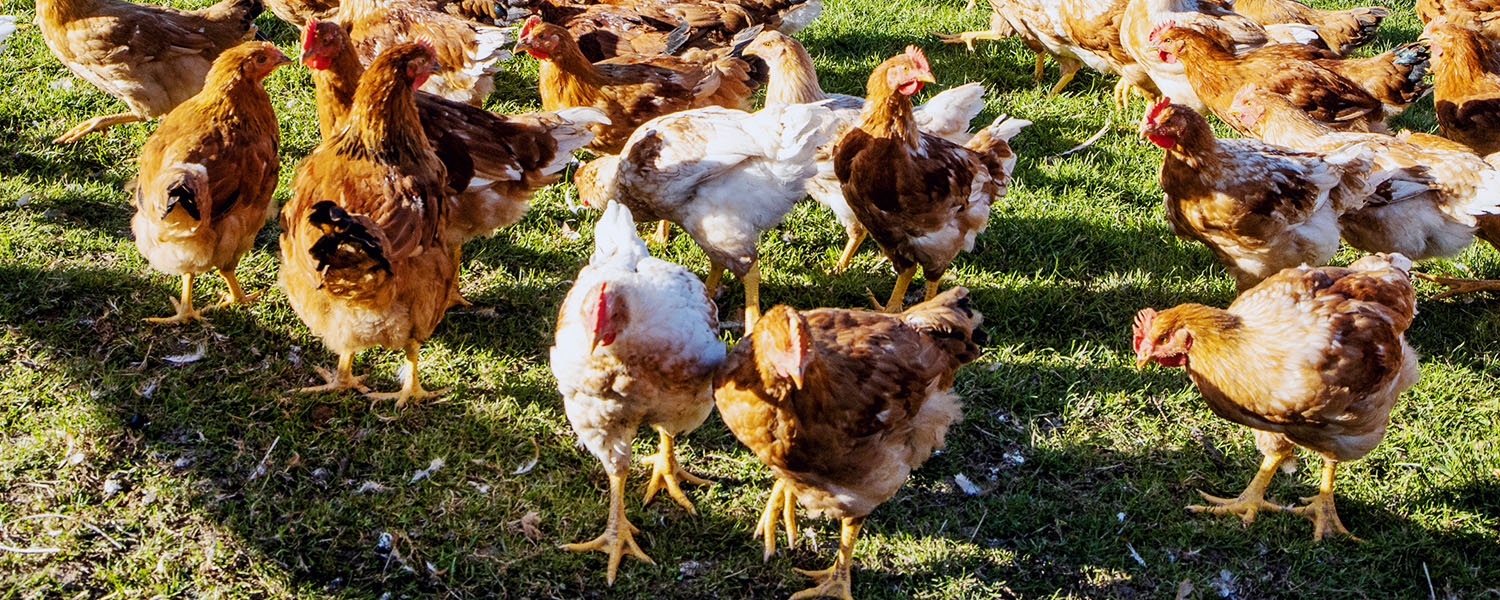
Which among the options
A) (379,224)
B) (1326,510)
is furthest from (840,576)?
(379,224)

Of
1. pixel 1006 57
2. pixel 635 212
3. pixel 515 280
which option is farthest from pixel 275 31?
pixel 1006 57

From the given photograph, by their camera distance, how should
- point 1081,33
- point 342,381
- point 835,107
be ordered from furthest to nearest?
point 1081,33 < point 835,107 < point 342,381

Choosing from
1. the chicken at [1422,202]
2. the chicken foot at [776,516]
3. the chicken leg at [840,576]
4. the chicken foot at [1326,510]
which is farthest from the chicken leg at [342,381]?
the chicken at [1422,202]

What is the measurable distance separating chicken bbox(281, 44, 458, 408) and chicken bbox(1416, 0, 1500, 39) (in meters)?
5.88

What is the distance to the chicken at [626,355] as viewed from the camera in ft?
10.6

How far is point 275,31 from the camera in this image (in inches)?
276

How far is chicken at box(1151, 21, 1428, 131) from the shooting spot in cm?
548

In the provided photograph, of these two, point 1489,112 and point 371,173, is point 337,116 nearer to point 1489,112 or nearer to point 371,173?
point 371,173

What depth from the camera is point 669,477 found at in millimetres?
3930

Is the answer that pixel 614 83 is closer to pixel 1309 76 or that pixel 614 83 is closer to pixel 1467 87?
pixel 1309 76

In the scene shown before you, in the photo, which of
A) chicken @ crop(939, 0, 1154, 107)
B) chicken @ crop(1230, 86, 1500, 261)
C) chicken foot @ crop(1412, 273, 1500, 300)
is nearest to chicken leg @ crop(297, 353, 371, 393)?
chicken @ crop(1230, 86, 1500, 261)

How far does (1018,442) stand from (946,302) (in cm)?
100

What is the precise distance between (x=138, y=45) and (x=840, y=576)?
14.3ft

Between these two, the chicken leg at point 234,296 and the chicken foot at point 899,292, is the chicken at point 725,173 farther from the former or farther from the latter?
the chicken leg at point 234,296
